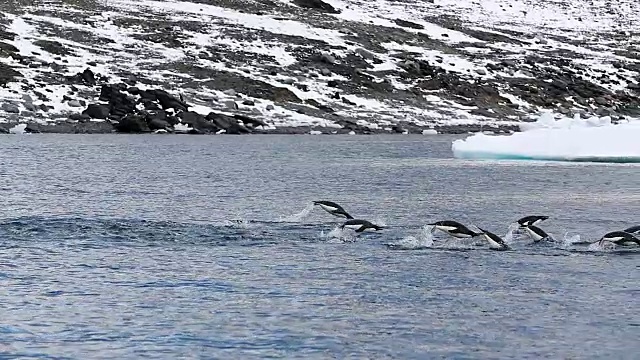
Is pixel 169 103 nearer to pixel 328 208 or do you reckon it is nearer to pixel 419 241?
pixel 328 208

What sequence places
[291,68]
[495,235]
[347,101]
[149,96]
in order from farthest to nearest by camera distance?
1. [291,68]
2. [347,101]
3. [149,96]
4. [495,235]

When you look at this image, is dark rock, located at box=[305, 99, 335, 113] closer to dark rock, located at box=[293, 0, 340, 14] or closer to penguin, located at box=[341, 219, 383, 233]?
dark rock, located at box=[293, 0, 340, 14]

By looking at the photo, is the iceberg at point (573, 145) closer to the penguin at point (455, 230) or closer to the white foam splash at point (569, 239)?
the white foam splash at point (569, 239)

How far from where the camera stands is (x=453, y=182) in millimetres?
46219

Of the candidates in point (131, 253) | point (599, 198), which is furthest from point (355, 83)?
point (131, 253)

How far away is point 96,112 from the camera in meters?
86.6

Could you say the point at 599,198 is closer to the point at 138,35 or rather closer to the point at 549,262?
the point at 549,262

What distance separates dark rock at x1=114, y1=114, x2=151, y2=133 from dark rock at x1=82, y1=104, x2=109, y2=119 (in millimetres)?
2187

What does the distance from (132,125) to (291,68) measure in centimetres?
3397

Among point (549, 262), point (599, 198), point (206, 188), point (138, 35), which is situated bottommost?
point (138, 35)

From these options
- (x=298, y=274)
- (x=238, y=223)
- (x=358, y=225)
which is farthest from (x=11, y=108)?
(x=298, y=274)

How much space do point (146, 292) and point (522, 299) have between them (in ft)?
23.2

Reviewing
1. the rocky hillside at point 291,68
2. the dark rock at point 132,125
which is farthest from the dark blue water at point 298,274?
the rocky hillside at point 291,68

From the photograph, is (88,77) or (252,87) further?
(252,87)
